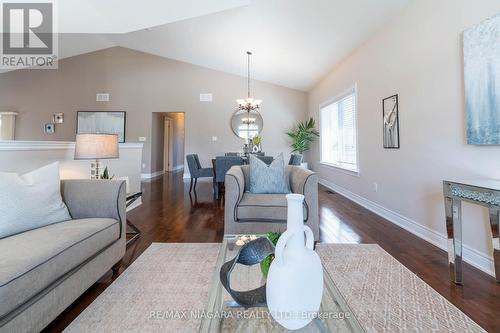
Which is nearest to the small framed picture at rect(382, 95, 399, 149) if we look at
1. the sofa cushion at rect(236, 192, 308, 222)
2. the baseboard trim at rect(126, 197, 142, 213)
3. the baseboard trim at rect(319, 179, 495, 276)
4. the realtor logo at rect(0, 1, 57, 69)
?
the baseboard trim at rect(319, 179, 495, 276)

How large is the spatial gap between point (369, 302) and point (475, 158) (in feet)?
4.92

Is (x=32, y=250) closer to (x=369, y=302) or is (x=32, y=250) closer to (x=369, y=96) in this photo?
(x=369, y=302)

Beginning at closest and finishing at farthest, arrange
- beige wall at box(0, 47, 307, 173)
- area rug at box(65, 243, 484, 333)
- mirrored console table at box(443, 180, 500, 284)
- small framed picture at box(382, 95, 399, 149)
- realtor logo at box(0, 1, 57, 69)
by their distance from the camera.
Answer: area rug at box(65, 243, 484, 333) < mirrored console table at box(443, 180, 500, 284) < small framed picture at box(382, 95, 399, 149) < realtor logo at box(0, 1, 57, 69) < beige wall at box(0, 47, 307, 173)

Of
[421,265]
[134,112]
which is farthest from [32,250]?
[134,112]

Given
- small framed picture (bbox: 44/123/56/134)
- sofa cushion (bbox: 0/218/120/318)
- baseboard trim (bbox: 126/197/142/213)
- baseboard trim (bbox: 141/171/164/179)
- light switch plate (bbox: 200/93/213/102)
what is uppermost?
light switch plate (bbox: 200/93/213/102)

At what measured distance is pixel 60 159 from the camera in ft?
8.89

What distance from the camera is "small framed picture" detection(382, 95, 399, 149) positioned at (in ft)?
9.19

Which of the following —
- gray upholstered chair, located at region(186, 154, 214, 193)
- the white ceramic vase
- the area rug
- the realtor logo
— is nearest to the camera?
the white ceramic vase

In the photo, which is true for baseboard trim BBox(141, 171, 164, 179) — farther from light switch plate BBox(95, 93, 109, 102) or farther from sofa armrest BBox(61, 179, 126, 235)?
sofa armrest BBox(61, 179, 126, 235)

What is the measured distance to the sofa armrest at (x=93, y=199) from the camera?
5.41 ft

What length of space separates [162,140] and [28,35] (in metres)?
4.06

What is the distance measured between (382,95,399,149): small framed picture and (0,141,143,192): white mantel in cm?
368

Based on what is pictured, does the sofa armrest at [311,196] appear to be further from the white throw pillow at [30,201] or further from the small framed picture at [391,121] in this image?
the white throw pillow at [30,201]

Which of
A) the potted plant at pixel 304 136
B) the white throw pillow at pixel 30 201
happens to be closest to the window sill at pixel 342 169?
the potted plant at pixel 304 136
